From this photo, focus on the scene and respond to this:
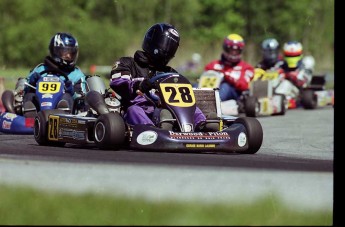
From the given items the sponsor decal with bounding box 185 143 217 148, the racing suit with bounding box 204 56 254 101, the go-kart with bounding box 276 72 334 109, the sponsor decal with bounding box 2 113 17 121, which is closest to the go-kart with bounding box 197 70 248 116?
the racing suit with bounding box 204 56 254 101

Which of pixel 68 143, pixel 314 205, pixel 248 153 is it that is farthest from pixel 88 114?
pixel 314 205

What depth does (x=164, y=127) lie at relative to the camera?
28.5 ft

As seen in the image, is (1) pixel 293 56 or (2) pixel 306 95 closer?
(2) pixel 306 95

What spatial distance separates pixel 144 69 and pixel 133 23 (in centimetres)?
A: 3146

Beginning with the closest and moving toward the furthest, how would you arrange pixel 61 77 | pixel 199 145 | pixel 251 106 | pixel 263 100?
pixel 199 145, pixel 61 77, pixel 251 106, pixel 263 100

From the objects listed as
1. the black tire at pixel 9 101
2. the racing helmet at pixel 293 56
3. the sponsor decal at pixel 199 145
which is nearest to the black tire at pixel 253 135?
the sponsor decal at pixel 199 145

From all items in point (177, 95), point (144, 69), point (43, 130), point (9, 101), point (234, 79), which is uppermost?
point (144, 69)

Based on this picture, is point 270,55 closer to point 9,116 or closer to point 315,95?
point 315,95

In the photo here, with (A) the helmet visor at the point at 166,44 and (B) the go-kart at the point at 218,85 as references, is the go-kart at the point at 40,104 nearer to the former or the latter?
(A) the helmet visor at the point at 166,44

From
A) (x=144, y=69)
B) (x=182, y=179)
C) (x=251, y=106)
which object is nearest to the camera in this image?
(x=182, y=179)

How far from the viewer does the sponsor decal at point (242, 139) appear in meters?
8.66

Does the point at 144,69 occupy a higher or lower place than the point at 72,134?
higher

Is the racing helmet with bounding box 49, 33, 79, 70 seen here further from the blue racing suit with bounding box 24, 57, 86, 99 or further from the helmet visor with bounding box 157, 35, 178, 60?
the helmet visor with bounding box 157, 35, 178, 60

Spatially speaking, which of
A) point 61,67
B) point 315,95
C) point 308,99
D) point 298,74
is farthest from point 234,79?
point 61,67
